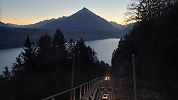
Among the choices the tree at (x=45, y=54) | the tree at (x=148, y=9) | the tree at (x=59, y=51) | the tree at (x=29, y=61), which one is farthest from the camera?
the tree at (x=59, y=51)

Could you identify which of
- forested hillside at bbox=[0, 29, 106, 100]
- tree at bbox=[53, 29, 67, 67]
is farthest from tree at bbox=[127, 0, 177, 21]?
tree at bbox=[53, 29, 67, 67]

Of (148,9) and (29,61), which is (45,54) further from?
(148,9)

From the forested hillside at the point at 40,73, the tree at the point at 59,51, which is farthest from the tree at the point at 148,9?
the tree at the point at 59,51

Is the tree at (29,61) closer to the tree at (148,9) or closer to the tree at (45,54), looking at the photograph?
the tree at (45,54)

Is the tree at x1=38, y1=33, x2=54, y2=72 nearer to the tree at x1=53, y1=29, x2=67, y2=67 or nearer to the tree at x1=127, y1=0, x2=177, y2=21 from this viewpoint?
the tree at x1=53, y1=29, x2=67, y2=67

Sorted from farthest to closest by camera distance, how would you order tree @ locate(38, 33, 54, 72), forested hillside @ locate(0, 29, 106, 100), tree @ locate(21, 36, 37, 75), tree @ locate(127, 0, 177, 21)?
tree @ locate(38, 33, 54, 72) < tree @ locate(21, 36, 37, 75) < forested hillside @ locate(0, 29, 106, 100) < tree @ locate(127, 0, 177, 21)

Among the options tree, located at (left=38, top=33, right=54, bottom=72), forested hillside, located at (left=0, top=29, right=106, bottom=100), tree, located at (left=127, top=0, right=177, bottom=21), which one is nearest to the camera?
tree, located at (left=127, top=0, right=177, bottom=21)

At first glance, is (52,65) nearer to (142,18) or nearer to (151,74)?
(142,18)

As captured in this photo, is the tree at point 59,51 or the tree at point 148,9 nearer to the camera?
the tree at point 148,9

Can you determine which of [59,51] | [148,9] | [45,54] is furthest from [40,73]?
[148,9]

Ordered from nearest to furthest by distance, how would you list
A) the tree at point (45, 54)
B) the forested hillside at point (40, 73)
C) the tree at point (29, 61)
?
the forested hillside at point (40, 73) < the tree at point (29, 61) < the tree at point (45, 54)

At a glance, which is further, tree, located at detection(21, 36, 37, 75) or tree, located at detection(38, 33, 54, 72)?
tree, located at detection(38, 33, 54, 72)

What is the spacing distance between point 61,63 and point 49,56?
4.90m

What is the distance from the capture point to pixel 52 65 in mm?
104750
